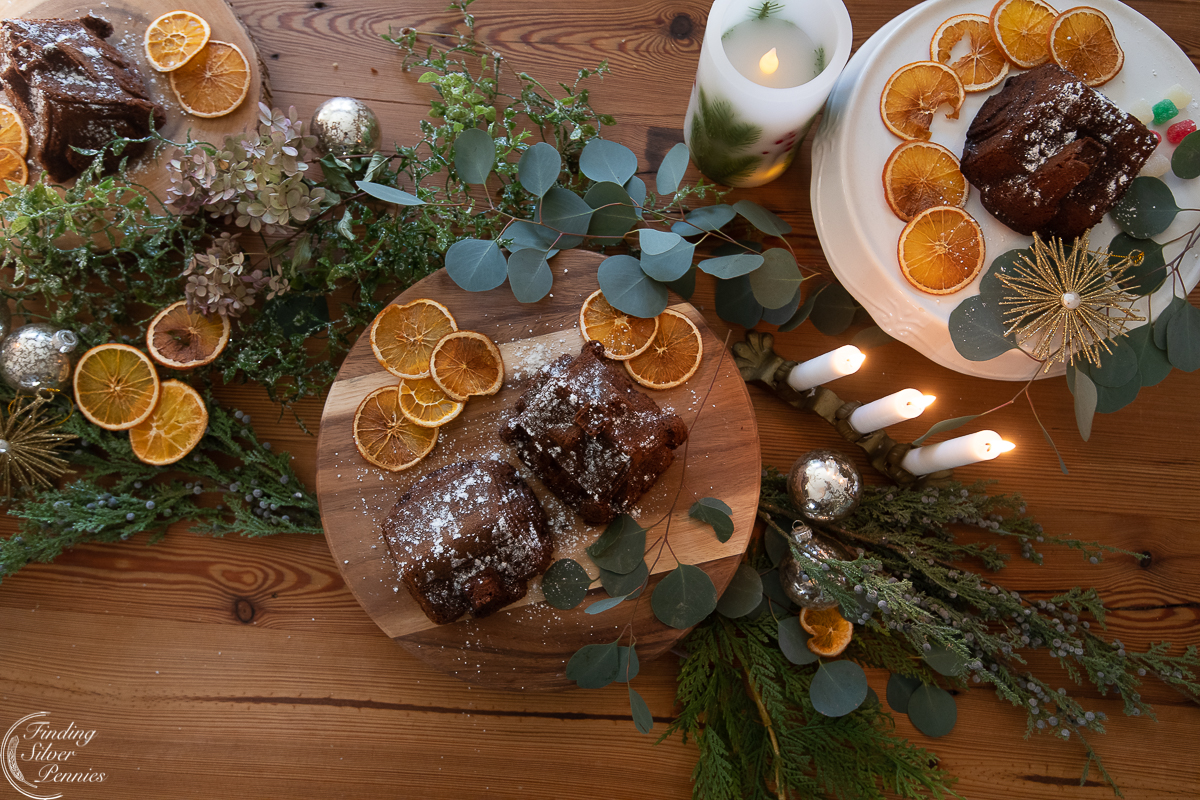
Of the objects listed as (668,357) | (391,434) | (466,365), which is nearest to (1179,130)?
(668,357)

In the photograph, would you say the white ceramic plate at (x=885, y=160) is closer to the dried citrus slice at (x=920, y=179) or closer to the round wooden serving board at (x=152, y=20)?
the dried citrus slice at (x=920, y=179)

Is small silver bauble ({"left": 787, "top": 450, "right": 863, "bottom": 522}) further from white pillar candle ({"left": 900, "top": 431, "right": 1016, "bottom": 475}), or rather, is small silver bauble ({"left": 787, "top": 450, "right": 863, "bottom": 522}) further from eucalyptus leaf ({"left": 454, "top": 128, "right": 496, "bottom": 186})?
eucalyptus leaf ({"left": 454, "top": 128, "right": 496, "bottom": 186})

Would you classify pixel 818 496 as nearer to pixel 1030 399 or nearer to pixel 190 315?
pixel 1030 399

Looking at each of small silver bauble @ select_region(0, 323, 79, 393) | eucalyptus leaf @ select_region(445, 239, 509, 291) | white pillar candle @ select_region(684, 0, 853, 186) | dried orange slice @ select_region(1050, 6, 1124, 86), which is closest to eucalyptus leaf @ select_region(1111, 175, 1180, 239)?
dried orange slice @ select_region(1050, 6, 1124, 86)

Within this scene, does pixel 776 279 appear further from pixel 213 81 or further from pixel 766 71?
pixel 213 81

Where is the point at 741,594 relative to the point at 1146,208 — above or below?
below

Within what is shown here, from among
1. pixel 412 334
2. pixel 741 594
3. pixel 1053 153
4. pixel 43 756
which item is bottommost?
pixel 43 756
